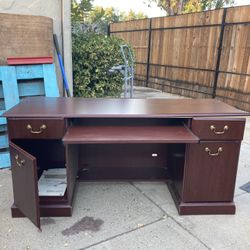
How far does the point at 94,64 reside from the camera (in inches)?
165

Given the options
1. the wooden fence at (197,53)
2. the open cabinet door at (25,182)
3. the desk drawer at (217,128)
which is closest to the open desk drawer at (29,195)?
the open cabinet door at (25,182)

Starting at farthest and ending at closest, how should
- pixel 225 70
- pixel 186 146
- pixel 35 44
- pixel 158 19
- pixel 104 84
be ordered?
pixel 158 19, pixel 225 70, pixel 104 84, pixel 35 44, pixel 186 146

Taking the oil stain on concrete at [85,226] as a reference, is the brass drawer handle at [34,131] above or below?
above

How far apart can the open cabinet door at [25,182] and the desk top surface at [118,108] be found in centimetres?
28

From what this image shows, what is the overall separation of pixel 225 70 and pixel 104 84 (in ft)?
9.65

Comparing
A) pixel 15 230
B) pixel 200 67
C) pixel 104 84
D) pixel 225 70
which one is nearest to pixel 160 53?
pixel 200 67

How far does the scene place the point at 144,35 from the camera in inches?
324

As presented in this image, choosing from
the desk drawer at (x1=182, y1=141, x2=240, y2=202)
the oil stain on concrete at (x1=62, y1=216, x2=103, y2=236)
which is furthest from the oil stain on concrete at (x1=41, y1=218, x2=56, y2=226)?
the desk drawer at (x1=182, y1=141, x2=240, y2=202)

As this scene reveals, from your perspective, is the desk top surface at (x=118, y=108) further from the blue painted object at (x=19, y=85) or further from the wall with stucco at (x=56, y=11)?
the wall with stucco at (x=56, y=11)

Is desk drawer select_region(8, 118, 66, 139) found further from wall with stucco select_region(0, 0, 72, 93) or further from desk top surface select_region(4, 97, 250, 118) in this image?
wall with stucco select_region(0, 0, 72, 93)

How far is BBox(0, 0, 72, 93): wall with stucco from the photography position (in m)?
2.99

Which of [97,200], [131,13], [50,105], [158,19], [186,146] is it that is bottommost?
[97,200]

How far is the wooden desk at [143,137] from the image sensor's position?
71.5 inches

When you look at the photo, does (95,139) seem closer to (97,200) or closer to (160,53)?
(97,200)
